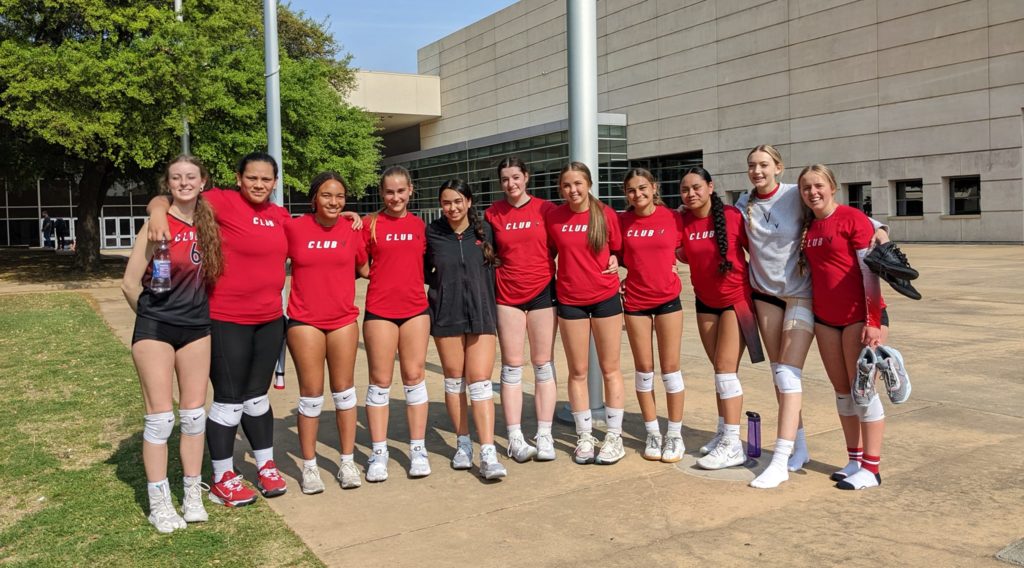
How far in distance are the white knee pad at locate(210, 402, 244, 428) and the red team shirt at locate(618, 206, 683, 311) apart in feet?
8.03

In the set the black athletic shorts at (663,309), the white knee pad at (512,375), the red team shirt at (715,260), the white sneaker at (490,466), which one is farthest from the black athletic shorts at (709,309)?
the white sneaker at (490,466)

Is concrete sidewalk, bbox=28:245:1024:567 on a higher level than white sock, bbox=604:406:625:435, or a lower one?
lower

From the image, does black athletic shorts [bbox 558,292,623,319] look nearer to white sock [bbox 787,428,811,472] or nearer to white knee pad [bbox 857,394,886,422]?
white sock [bbox 787,428,811,472]

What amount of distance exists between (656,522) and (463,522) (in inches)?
38.6

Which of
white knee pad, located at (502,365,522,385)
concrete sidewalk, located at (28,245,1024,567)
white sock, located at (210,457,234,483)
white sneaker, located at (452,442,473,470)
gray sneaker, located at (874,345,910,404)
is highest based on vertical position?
gray sneaker, located at (874,345,910,404)

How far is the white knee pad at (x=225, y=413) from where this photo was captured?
15.3 ft

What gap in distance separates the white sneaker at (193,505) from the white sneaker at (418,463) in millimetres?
1209

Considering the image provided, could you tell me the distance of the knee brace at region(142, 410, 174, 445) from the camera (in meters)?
4.30

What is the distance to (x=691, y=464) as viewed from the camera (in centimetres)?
525

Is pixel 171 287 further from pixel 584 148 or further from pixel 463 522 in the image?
pixel 584 148

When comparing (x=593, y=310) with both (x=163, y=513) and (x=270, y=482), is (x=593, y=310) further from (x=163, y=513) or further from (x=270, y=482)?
(x=163, y=513)

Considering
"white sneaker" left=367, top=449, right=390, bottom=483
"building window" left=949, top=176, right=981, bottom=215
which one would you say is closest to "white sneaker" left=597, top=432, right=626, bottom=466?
"white sneaker" left=367, top=449, right=390, bottom=483

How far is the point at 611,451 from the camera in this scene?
209 inches

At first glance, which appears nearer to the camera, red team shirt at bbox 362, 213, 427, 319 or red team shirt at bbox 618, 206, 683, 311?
red team shirt at bbox 362, 213, 427, 319
